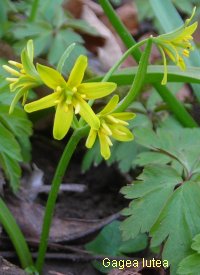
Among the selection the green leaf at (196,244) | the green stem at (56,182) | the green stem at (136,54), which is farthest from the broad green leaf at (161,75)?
the green leaf at (196,244)

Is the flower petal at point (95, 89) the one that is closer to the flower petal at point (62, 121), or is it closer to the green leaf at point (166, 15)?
the flower petal at point (62, 121)

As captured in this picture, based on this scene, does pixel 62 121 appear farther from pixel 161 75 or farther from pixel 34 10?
pixel 34 10

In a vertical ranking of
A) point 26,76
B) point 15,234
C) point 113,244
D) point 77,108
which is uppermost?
point 26,76

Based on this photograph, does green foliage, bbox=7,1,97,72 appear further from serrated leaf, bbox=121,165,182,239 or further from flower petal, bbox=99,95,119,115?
flower petal, bbox=99,95,119,115

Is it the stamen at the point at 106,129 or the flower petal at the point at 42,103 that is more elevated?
the flower petal at the point at 42,103

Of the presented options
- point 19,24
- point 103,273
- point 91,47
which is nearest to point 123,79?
point 103,273

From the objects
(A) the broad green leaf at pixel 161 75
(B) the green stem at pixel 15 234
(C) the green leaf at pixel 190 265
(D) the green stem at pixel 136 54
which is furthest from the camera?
(D) the green stem at pixel 136 54

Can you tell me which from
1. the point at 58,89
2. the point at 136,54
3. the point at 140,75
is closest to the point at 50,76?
the point at 58,89
